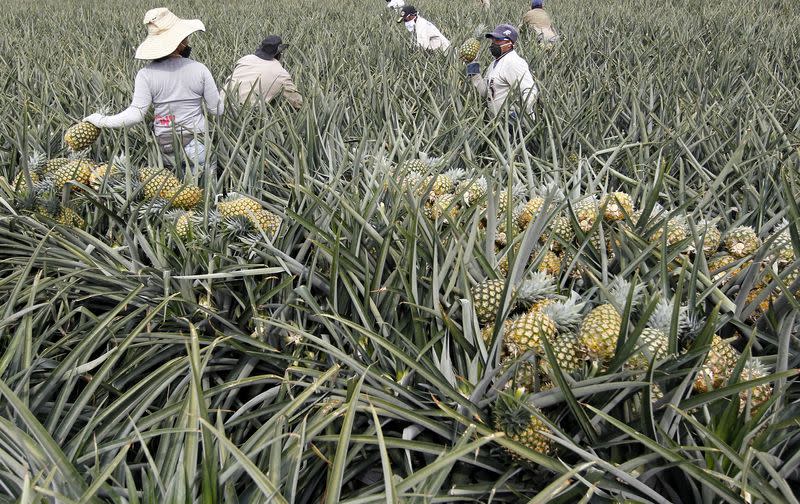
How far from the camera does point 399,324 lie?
52.6 inches

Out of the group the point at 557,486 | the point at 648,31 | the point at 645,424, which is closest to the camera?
the point at 557,486

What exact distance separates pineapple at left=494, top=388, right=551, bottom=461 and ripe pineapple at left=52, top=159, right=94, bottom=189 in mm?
1569

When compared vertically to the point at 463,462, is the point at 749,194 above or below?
above

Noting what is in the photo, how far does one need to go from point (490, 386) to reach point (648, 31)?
5.30m

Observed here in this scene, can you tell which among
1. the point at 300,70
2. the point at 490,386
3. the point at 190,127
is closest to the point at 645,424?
the point at 490,386

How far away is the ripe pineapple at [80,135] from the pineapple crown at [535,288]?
169 centimetres

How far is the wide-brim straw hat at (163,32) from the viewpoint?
91.1 inches

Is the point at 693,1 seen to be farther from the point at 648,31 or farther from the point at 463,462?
the point at 463,462

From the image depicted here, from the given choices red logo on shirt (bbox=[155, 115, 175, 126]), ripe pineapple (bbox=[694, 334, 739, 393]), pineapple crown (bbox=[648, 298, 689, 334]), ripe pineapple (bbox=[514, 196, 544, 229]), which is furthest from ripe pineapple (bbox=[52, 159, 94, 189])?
ripe pineapple (bbox=[694, 334, 739, 393])

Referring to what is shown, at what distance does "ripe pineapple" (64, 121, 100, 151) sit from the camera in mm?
2146

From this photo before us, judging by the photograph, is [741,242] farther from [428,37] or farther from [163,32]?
[428,37]

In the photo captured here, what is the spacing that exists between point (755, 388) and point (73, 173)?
1928 mm

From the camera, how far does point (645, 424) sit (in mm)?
963

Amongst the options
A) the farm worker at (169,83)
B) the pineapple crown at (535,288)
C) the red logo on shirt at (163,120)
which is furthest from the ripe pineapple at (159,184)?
the pineapple crown at (535,288)
